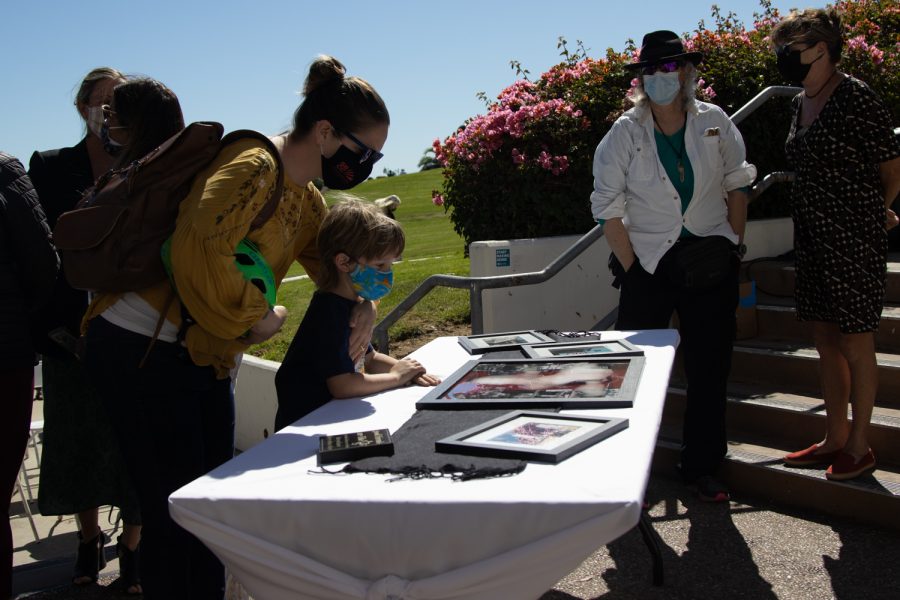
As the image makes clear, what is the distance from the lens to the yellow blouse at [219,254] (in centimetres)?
228

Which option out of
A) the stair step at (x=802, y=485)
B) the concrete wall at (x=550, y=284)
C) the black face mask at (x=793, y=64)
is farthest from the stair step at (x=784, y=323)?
the black face mask at (x=793, y=64)

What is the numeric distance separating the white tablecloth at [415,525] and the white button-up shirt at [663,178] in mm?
2260

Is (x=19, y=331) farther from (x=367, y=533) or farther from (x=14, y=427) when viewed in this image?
(x=367, y=533)

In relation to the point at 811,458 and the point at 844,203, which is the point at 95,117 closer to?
the point at 844,203

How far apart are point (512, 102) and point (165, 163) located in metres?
5.34

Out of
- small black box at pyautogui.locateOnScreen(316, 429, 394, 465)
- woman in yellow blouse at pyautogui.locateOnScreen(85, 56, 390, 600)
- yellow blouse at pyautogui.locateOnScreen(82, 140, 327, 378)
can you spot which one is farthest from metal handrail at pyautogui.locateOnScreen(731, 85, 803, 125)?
small black box at pyautogui.locateOnScreen(316, 429, 394, 465)

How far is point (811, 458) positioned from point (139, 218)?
3363 millimetres

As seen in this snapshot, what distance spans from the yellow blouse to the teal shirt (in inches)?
87.2

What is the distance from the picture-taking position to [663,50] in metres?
4.04

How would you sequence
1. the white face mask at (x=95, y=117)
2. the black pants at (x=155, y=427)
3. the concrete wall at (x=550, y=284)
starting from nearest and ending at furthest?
the black pants at (x=155, y=427) → the white face mask at (x=95, y=117) → the concrete wall at (x=550, y=284)

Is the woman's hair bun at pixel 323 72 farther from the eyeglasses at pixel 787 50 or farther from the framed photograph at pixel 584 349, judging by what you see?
the eyeglasses at pixel 787 50

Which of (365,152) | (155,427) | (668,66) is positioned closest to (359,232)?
(365,152)

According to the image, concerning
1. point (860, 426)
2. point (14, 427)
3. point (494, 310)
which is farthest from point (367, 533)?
point (494, 310)

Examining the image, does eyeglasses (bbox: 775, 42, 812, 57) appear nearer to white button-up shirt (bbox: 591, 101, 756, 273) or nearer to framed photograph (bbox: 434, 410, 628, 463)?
white button-up shirt (bbox: 591, 101, 756, 273)
